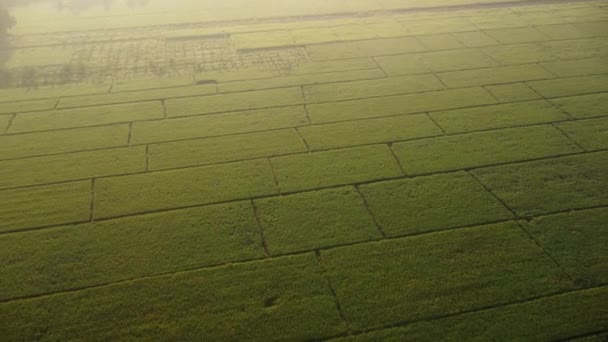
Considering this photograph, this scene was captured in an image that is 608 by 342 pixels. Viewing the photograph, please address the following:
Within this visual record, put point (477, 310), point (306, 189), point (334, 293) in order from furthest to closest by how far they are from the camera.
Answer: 1. point (306, 189)
2. point (334, 293)
3. point (477, 310)

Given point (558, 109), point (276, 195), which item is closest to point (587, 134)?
point (558, 109)

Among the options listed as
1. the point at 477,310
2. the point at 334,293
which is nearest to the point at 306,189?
the point at 334,293

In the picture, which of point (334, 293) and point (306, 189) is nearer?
point (334, 293)

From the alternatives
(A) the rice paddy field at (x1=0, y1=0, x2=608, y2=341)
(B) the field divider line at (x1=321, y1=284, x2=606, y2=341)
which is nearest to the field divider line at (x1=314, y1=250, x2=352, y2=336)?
(A) the rice paddy field at (x1=0, y1=0, x2=608, y2=341)

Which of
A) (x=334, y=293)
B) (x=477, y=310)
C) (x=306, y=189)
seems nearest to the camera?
(x=477, y=310)

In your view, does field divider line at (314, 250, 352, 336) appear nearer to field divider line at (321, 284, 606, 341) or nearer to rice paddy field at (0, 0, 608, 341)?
rice paddy field at (0, 0, 608, 341)

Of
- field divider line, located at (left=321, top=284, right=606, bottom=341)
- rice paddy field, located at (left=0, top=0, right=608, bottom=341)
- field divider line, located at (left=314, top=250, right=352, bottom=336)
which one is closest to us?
field divider line, located at (left=321, top=284, right=606, bottom=341)

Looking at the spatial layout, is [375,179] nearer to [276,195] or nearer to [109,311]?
[276,195]

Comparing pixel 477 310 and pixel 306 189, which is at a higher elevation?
pixel 477 310

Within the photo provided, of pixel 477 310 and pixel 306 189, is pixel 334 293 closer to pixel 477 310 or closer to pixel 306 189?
pixel 477 310
